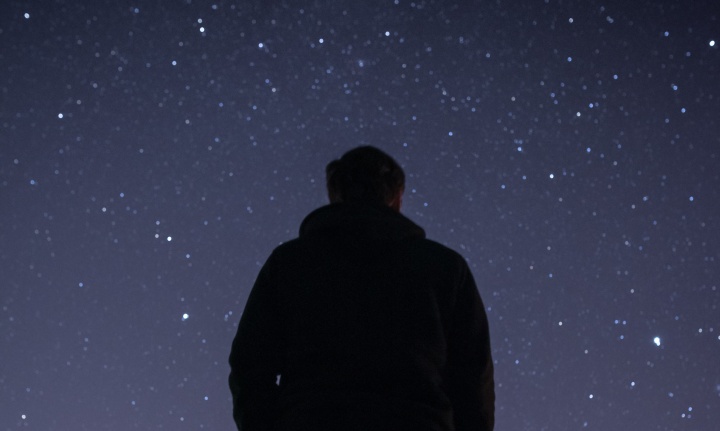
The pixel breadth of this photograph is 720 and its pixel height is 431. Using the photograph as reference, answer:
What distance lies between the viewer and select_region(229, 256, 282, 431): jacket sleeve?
3.41 feet

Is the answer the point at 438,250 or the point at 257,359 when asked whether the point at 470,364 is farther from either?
the point at 257,359

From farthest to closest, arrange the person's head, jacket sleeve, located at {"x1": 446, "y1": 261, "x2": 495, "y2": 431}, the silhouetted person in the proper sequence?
1. the person's head
2. jacket sleeve, located at {"x1": 446, "y1": 261, "x2": 495, "y2": 431}
3. the silhouetted person

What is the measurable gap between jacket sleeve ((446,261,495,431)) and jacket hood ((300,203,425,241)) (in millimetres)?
147

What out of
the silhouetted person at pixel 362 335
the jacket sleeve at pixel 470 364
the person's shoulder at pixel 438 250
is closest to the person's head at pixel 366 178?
the silhouetted person at pixel 362 335

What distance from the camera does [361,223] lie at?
1.12m

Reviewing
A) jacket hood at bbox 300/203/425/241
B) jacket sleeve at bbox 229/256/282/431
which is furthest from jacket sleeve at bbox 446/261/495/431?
jacket sleeve at bbox 229/256/282/431

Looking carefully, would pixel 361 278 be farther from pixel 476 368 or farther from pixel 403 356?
pixel 476 368

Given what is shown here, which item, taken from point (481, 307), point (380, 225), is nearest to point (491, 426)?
point (481, 307)

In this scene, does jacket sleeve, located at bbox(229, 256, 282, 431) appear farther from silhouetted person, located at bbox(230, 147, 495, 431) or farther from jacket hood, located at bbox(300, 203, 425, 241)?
jacket hood, located at bbox(300, 203, 425, 241)

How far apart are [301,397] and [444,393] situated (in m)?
0.25

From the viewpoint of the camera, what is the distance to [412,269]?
108 centimetres

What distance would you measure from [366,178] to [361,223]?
0.51 ft

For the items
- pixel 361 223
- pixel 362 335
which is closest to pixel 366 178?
pixel 361 223

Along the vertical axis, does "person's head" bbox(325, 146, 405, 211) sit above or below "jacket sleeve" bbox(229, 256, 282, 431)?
above
